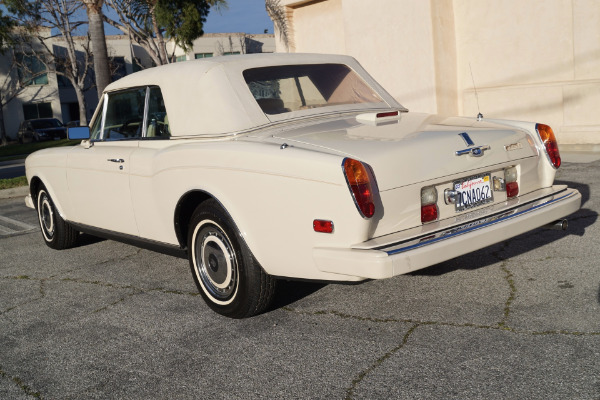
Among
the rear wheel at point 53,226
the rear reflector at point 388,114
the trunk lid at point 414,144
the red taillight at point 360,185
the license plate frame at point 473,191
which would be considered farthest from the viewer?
the rear wheel at point 53,226

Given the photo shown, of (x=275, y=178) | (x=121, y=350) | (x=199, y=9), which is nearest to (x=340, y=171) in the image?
(x=275, y=178)

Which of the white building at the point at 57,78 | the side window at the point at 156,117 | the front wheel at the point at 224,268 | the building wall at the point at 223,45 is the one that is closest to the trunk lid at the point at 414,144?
the front wheel at the point at 224,268

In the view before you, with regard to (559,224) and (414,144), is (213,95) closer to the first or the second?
(414,144)

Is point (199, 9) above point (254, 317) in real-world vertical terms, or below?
above

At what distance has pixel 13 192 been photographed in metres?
11.5

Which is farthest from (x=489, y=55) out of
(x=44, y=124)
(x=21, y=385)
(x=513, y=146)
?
(x=44, y=124)

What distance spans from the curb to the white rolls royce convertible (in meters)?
6.51

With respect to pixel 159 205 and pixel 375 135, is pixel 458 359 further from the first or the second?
pixel 159 205

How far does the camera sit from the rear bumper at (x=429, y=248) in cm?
332

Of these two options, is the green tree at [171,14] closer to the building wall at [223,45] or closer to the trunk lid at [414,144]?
the trunk lid at [414,144]

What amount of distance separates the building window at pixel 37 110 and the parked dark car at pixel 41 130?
6.85 meters

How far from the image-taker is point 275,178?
368 cm

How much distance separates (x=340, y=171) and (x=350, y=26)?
35.2ft

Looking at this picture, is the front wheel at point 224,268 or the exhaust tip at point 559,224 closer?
the front wheel at point 224,268
